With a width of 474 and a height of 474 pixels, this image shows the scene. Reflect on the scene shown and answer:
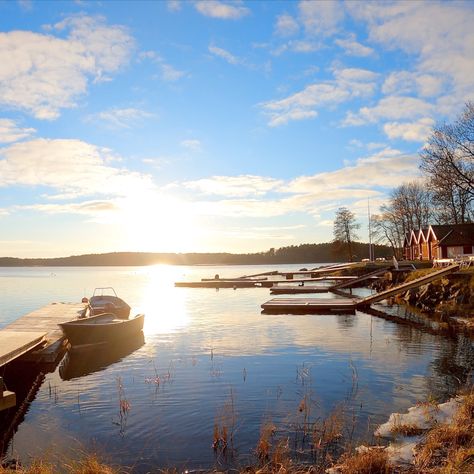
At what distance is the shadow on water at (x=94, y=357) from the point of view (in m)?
18.4

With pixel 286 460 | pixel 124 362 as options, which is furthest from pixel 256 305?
pixel 286 460

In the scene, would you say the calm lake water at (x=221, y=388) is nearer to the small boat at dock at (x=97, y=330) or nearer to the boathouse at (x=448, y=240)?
the small boat at dock at (x=97, y=330)

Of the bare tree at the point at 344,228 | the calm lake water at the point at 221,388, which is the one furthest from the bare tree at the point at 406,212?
the calm lake water at the point at 221,388

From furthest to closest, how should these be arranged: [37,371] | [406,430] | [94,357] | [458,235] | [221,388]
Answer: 1. [458,235]
2. [94,357]
3. [37,371]
4. [221,388]
5. [406,430]

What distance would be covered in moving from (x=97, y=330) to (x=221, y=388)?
975 centimetres

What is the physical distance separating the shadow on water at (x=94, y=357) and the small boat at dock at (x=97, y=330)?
0.33 meters

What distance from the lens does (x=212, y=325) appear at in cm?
3073

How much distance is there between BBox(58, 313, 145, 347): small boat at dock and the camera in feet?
72.3

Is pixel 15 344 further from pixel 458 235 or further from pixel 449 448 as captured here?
pixel 458 235

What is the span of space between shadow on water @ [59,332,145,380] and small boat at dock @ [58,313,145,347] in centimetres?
33

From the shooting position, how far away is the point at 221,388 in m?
15.2

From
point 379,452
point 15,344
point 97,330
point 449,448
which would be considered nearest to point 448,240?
point 97,330

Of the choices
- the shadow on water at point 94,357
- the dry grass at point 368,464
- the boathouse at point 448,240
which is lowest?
the shadow on water at point 94,357

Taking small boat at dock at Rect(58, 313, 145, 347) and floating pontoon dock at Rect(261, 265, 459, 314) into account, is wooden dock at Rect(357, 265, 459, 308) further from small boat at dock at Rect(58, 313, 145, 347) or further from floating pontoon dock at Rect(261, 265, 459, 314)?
small boat at dock at Rect(58, 313, 145, 347)
